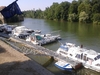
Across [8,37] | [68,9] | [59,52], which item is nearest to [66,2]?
[68,9]

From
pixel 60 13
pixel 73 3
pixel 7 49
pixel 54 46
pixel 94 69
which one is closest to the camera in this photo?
pixel 94 69

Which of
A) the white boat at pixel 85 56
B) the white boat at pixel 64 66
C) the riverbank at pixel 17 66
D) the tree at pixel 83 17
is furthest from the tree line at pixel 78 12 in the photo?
the riverbank at pixel 17 66

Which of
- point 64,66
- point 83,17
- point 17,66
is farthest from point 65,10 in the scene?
point 17,66

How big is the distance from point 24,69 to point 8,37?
69.0ft

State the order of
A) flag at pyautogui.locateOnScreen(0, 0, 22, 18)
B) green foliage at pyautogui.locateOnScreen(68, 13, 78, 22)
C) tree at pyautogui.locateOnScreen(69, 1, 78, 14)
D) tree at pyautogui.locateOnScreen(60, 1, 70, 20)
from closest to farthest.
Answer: flag at pyautogui.locateOnScreen(0, 0, 22, 18) < green foliage at pyautogui.locateOnScreen(68, 13, 78, 22) < tree at pyautogui.locateOnScreen(69, 1, 78, 14) < tree at pyautogui.locateOnScreen(60, 1, 70, 20)

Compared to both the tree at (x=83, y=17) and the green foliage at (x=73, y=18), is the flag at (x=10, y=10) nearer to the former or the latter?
the tree at (x=83, y=17)

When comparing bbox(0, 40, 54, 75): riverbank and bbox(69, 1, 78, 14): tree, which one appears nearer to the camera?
bbox(0, 40, 54, 75): riverbank

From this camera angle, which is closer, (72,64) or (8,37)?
(72,64)

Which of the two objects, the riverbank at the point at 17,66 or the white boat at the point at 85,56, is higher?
the riverbank at the point at 17,66

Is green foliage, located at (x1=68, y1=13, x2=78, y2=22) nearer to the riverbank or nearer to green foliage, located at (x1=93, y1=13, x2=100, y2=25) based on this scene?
green foliage, located at (x1=93, y1=13, x2=100, y2=25)

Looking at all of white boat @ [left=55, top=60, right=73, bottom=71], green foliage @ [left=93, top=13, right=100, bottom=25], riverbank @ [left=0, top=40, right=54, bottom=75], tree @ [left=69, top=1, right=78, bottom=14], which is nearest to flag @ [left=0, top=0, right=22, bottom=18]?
riverbank @ [left=0, top=40, right=54, bottom=75]

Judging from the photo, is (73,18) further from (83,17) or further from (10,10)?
(10,10)

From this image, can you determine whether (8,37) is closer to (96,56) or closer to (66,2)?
(96,56)

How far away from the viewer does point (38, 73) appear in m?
15.3
